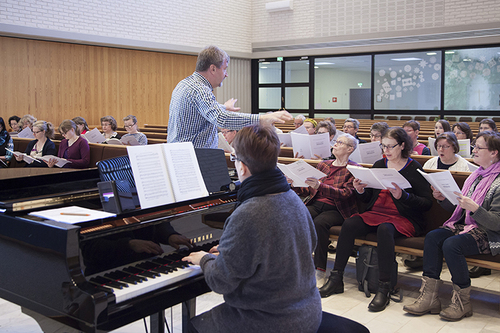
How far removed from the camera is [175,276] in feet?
5.94

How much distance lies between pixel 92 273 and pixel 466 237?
2400mm

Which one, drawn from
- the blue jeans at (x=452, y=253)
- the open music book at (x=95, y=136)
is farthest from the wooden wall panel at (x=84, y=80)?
the blue jeans at (x=452, y=253)

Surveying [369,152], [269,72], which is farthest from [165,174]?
[269,72]

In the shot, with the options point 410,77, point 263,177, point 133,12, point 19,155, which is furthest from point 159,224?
A: point 410,77

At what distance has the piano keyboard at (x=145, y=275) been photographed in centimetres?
168

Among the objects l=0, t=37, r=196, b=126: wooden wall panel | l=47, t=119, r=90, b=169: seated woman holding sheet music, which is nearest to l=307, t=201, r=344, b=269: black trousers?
l=47, t=119, r=90, b=169: seated woman holding sheet music

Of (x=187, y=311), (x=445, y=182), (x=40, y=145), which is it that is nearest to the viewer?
(x=187, y=311)

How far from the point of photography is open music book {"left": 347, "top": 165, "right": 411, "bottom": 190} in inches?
125

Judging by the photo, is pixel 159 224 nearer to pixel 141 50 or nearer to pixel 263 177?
pixel 263 177

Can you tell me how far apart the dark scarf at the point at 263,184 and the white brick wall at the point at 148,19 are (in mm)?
9399

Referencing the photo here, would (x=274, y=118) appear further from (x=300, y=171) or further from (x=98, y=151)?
(x=98, y=151)

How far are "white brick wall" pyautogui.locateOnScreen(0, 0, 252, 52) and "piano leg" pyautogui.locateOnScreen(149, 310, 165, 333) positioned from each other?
8.91 m

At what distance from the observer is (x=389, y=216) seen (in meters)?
3.53

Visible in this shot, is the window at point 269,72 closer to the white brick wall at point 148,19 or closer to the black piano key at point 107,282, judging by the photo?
the white brick wall at point 148,19
